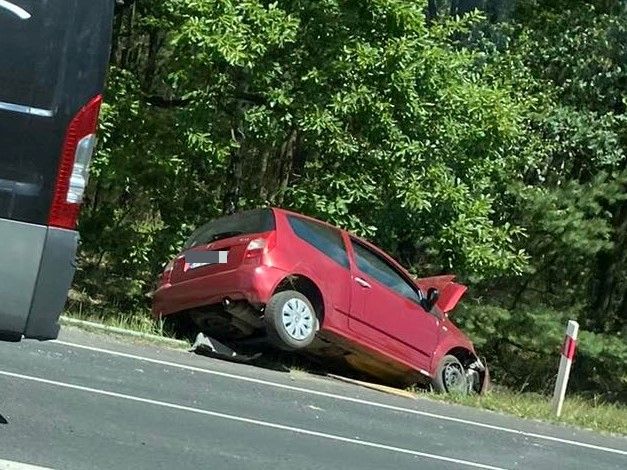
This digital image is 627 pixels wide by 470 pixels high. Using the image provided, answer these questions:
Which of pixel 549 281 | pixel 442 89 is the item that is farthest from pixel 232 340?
pixel 549 281

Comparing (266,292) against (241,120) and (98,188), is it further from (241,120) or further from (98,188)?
(98,188)

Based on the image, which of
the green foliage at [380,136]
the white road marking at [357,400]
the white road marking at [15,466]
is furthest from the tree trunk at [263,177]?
the white road marking at [15,466]

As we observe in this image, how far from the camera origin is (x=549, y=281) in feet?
66.9

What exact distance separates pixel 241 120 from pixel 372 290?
3953 millimetres

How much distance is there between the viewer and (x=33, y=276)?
212 inches

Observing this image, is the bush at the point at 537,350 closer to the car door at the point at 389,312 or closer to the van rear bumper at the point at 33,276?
the car door at the point at 389,312

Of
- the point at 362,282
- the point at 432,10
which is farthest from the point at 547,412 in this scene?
the point at 432,10

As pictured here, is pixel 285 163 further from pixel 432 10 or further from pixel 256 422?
pixel 256 422

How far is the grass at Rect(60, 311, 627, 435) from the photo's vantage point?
11211 millimetres

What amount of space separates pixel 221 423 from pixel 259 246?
12.3 feet

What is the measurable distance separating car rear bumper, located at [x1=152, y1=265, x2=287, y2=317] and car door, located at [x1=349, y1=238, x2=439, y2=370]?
1.09 m

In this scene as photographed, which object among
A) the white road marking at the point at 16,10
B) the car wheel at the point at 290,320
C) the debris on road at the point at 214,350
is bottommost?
the debris on road at the point at 214,350

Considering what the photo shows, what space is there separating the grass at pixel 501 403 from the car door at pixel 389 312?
21.1 inches

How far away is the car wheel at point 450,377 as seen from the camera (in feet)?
41.4
